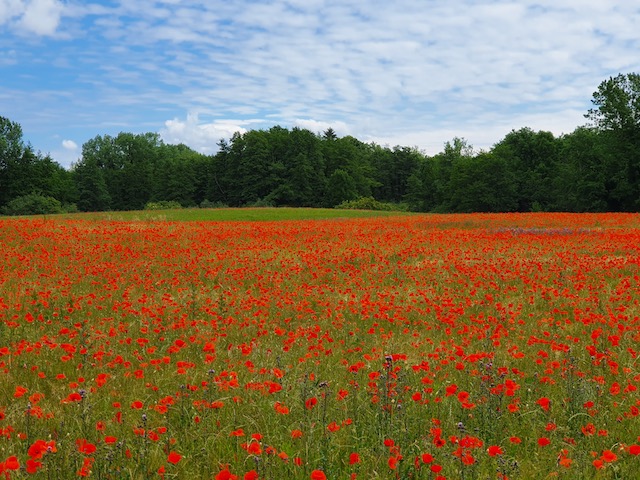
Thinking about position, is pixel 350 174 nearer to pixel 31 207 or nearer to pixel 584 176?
pixel 584 176

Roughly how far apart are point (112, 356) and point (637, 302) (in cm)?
836

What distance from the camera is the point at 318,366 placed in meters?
5.62

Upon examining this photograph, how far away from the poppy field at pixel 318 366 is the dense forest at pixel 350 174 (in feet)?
152

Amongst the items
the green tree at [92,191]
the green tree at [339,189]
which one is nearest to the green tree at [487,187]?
the green tree at [339,189]

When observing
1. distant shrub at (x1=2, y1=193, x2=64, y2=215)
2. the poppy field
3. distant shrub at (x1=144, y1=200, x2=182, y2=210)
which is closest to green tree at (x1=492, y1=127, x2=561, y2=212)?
distant shrub at (x1=144, y1=200, x2=182, y2=210)

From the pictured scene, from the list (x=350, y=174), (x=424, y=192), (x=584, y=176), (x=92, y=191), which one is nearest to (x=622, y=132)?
(x=584, y=176)

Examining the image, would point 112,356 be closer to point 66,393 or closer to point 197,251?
point 66,393

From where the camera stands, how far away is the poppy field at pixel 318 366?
11.3 ft

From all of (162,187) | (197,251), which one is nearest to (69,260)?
(197,251)

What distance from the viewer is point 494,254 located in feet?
48.8

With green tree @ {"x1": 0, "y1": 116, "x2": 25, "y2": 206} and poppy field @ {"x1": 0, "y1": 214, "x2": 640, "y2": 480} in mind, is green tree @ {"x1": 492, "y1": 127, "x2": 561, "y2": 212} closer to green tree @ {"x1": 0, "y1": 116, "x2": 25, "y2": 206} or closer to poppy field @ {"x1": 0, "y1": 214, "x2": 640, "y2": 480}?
poppy field @ {"x1": 0, "y1": 214, "x2": 640, "y2": 480}

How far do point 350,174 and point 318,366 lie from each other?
289 ft

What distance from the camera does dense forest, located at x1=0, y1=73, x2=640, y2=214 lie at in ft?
175

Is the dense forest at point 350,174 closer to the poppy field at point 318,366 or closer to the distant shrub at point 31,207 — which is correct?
the distant shrub at point 31,207
